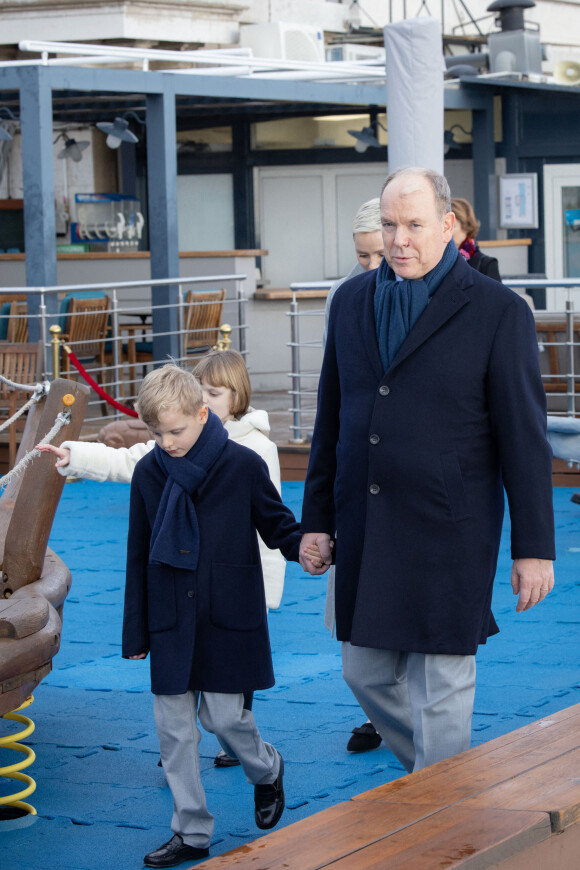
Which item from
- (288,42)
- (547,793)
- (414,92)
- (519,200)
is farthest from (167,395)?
(288,42)

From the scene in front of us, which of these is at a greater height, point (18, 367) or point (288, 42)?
point (288, 42)

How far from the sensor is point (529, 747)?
9.59 feet

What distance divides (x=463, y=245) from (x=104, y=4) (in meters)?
11.4

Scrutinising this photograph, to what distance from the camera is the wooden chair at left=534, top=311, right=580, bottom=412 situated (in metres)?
8.98

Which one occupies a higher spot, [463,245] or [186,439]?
[463,245]

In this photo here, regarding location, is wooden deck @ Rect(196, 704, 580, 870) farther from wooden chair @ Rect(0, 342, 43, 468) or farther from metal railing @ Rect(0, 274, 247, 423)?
wooden chair @ Rect(0, 342, 43, 468)

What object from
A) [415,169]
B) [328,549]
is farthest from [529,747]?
[415,169]

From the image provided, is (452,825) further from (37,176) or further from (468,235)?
(37,176)

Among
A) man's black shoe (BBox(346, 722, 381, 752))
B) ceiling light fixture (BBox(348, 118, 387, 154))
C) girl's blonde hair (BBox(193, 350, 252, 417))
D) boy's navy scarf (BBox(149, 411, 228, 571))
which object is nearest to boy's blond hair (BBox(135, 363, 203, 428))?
boy's navy scarf (BBox(149, 411, 228, 571))

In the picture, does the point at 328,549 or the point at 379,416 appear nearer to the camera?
the point at 379,416

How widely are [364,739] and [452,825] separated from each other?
181 cm

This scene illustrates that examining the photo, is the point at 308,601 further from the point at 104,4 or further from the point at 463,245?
the point at 104,4

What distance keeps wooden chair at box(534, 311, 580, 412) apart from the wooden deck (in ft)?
20.9

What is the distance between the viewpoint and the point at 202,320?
1168 cm
